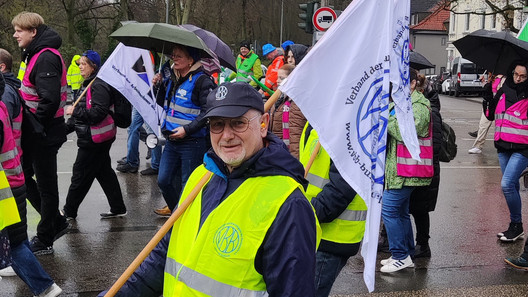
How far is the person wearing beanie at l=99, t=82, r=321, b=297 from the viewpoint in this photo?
2342 mm

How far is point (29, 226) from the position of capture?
7.04 meters

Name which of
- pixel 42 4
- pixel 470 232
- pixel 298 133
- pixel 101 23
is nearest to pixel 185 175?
pixel 298 133

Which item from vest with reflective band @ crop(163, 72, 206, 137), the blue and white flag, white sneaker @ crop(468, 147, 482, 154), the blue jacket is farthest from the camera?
white sneaker @ crop(468, 147, 482, 154)

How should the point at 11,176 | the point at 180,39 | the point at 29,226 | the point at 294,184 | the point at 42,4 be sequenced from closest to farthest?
the point at 294,184, the point at 11,176, the point at 180,39, the point at 29,226, the point at 42,4

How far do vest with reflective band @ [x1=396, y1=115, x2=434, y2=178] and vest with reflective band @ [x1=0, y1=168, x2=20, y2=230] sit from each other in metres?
2.98

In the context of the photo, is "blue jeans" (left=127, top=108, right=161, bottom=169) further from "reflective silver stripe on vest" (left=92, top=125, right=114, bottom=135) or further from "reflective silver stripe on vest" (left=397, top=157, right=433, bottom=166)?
"reflective silver stripe on vest" (left=397, top=157, right=433, bottom=166)

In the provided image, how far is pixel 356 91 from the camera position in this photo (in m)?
3.35

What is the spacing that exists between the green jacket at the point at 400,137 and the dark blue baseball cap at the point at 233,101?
10.1 ft

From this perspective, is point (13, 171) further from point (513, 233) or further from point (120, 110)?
point (513, 233)

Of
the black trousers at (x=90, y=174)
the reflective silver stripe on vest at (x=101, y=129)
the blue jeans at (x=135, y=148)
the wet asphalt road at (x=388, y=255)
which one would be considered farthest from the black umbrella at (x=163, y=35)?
the blue jeans at (x=135, y=148)

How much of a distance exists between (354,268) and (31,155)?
290 centimetres

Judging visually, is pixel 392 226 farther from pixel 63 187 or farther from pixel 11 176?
pixel 63 187

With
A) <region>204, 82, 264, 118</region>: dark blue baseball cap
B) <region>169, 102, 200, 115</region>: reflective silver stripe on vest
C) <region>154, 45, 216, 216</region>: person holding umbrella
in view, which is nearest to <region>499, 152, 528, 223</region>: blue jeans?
<region>154, 45, 216, 216</region>: person holding umbrella

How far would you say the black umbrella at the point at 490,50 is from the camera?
6500mm
